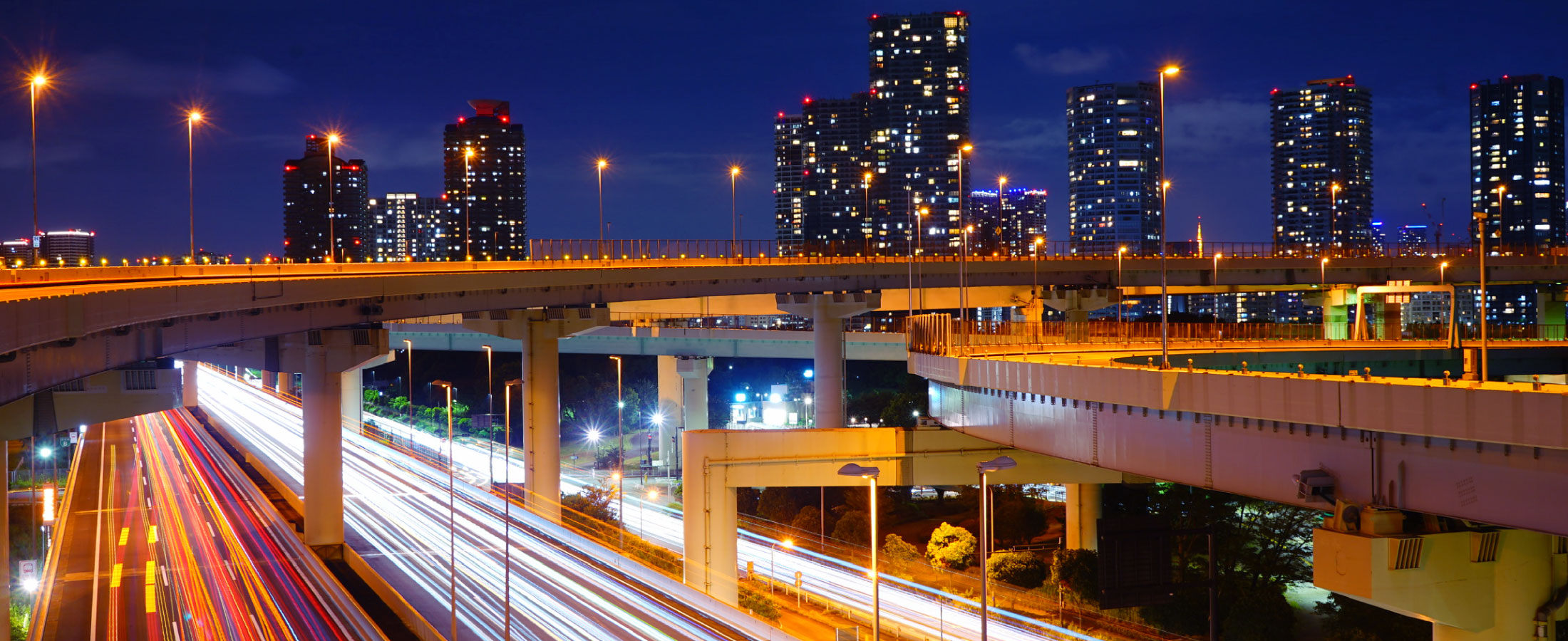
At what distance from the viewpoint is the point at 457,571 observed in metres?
35.7

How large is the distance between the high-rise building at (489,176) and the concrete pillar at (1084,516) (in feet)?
236

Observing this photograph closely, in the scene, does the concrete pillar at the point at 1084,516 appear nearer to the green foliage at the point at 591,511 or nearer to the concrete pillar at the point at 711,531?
the concrete pillar at the point at 711,531

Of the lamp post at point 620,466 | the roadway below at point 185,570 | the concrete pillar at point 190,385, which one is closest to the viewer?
Answer: the roadway below at point 185,570

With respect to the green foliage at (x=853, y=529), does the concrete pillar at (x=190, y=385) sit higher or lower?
higher

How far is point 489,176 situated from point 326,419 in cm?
8642

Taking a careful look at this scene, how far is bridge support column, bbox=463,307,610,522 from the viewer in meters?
53.0

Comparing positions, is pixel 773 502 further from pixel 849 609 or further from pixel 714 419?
pixel 714 419

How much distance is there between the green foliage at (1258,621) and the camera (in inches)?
1303

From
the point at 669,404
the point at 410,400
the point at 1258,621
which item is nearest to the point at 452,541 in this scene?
the point at 1258,621

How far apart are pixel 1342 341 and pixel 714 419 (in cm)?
6809

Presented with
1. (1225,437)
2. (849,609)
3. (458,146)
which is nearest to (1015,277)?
(849,609)

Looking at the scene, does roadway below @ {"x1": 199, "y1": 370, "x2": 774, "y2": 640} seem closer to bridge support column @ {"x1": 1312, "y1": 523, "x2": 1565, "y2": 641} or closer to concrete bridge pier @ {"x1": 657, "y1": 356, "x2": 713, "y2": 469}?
bridge support column @ {"x1": 1312, "y1": 523, "x2": 1565, "y2": 641}

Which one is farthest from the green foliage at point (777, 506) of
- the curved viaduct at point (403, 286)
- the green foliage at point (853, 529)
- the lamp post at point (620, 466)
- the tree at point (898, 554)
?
the tree at point (898, 554)


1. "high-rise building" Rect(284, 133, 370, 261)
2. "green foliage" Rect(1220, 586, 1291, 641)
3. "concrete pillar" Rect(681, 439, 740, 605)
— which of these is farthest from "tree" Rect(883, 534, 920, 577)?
"high-rise building" Rect(284, 133, 370, 261)
